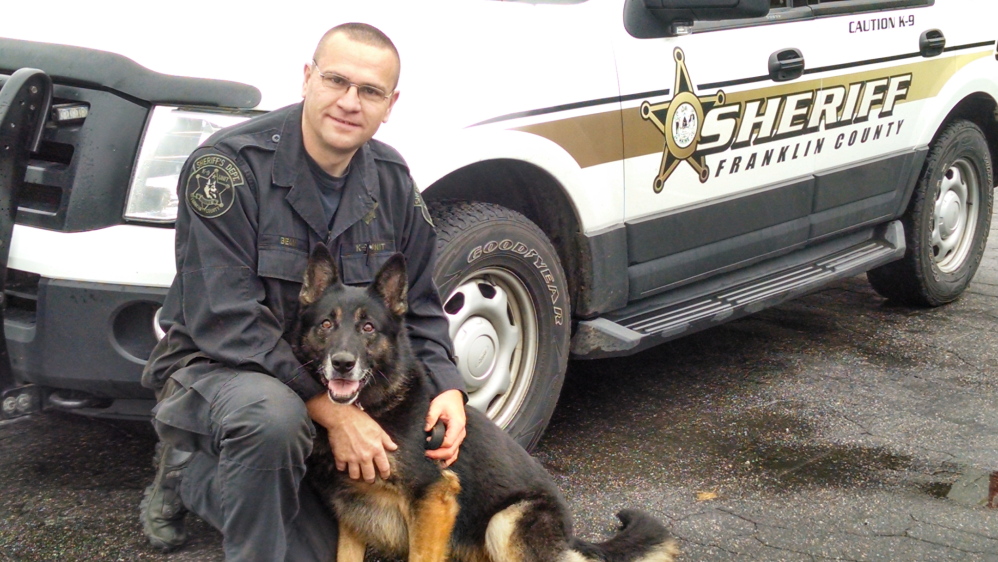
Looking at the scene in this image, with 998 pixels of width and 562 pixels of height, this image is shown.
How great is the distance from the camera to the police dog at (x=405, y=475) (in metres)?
2.68

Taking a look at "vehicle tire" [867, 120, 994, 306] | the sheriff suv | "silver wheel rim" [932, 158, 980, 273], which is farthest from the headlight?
"silver wheel rim" [932, 158, 980, 273]

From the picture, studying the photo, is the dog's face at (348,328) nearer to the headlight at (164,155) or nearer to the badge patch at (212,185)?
the badge patch at (212,185)

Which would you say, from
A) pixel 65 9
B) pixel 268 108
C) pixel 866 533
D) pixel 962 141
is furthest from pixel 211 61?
pixel 962 141

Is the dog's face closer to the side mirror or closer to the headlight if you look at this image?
the headlight

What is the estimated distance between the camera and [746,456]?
162 inches

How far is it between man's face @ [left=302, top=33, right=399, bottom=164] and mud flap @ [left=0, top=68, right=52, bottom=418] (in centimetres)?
77

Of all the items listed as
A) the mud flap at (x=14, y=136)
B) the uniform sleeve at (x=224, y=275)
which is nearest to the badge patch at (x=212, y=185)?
the uniform sleeve at (x=224, y=275)

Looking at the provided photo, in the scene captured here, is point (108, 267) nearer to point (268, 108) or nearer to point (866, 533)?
point (268, 108)

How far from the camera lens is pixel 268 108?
3.02 meters

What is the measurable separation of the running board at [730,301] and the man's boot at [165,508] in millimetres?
1627

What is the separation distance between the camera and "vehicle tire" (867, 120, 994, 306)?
5.80 metres

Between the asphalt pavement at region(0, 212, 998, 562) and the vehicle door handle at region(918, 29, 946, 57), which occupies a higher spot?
the vehicle door handle at region(918, 29, 946, 57)

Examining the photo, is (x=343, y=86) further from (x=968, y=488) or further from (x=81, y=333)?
(x=968, y=488)

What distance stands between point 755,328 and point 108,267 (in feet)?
12.7
